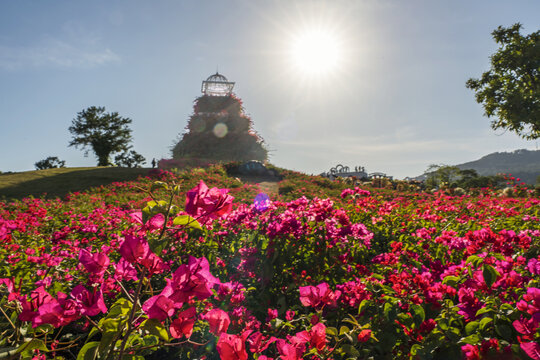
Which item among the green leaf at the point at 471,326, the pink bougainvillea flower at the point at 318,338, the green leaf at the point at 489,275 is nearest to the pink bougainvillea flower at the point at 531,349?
the green leaf at the point at 471,326

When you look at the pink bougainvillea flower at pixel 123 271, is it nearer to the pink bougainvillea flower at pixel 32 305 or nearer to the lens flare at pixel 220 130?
the pink bougainvillea flower at pixel 32 305

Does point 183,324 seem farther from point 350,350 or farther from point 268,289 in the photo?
point 268,289

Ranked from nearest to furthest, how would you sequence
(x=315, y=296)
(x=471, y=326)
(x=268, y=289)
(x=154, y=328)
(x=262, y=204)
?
(x=154, y=328) < (x=471, y=326) < (x=315, y=296) < (x=268, y=289) < (x=262, y=204)

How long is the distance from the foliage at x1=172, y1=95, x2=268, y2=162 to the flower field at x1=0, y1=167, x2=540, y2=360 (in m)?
22.3

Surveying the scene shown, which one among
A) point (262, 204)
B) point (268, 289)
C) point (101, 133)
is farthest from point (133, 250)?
point (101, 133)

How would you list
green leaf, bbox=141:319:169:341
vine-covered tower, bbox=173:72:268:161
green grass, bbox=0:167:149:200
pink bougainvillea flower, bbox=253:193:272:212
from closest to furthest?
green leaf, bbox=141:319:169:341 → pink bougainvillea flower, bbox=253:193:272:212 → green grass, bbox=0:167:149:200 → vine-covered tower, bbox=173:72:268:161

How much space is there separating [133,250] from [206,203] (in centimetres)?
30

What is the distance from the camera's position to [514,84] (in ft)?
66.5

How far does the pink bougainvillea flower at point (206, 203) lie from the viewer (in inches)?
41.7

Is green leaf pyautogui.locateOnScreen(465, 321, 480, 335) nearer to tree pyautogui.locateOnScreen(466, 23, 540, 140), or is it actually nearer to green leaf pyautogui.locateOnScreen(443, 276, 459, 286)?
green leaf pyautogui.locateOnScreen(443, 276, 459, 286)

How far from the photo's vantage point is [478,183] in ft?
67.5

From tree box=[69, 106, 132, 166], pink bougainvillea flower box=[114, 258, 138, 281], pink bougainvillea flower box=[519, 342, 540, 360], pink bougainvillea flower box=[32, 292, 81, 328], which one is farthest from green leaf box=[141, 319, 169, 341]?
tree box=[69, 106, 132, 166]

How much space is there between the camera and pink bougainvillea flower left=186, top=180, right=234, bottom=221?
1.06m

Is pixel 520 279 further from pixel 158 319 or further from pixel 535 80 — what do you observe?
pixel 535 80
